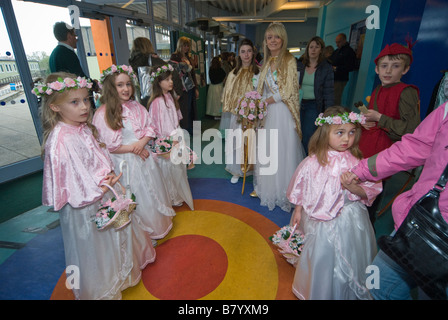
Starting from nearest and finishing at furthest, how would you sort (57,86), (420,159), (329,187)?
(420,159) → (57,86) → (329,187)

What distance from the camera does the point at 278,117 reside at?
9.77ft

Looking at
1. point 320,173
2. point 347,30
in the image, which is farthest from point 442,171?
point 347,30

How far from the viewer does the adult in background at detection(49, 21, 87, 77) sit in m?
3.31

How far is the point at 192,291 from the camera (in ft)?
6.57

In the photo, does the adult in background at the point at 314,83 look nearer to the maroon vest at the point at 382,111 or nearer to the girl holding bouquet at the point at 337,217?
the maroon vest at the point at 382,111

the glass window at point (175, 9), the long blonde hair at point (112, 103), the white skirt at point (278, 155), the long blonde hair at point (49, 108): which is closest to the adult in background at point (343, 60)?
the white skirt at point (278, 155)

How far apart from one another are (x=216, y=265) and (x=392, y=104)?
208cm

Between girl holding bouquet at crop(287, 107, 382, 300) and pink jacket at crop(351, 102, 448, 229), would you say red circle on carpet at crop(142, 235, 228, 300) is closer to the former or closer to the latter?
girl holding bouquet at crop(287, 107, 382, 300)

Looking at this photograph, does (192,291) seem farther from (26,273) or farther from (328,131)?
(328,131)

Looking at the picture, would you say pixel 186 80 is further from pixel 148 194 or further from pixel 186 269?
pixel 186 269

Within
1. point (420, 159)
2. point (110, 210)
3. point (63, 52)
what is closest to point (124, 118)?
point (110, 210)

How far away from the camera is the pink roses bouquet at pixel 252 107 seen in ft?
9.51
